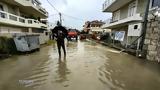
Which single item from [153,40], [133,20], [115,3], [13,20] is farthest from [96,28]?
[153,40]

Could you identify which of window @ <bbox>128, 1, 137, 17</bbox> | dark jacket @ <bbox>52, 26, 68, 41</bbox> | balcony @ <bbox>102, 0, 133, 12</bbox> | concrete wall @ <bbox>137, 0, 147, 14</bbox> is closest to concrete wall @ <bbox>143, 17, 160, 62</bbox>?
dark jacket @ <bbox>52, 26, 68, 41</bbox>

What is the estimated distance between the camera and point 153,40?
10.1 m

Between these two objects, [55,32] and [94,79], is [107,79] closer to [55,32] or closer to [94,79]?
[94,79]

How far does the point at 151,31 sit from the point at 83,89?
7.68 metres

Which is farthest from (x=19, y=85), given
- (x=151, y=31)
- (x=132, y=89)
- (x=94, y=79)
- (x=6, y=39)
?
(x=151, y=31)

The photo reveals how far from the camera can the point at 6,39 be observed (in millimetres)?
11602

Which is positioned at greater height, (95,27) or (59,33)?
(95,27)

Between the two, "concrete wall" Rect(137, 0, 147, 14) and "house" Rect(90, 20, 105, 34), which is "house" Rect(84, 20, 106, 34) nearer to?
"house" Rect(90, 20, 105, 34)

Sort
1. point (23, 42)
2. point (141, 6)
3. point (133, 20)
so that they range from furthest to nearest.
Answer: point (141, 6), point (133, 20), point (23, 42)

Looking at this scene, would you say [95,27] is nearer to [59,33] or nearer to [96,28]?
[96,28]

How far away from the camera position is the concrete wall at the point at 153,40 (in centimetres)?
964

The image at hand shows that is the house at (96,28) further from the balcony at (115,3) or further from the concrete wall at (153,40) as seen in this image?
the concrete wall at (153,40)

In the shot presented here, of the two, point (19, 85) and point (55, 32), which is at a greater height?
point (55, 32)

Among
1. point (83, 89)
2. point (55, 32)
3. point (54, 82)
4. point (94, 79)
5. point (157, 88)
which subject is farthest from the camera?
point (55, 32)
